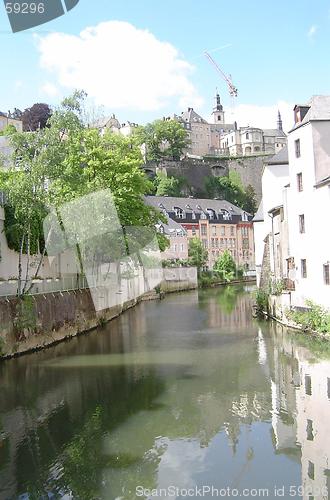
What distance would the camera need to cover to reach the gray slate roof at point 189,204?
79550 mm

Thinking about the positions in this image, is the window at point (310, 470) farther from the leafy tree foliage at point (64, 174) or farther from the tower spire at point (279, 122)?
the tower spire at point (279, 122)

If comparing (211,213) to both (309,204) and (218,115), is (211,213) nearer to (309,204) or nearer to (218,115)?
(309,204)

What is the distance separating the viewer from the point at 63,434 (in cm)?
1222

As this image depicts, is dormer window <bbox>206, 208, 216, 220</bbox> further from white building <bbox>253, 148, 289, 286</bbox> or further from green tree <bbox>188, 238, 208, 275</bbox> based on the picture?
white building <bbox>253, 148, 289, 286</bbox>

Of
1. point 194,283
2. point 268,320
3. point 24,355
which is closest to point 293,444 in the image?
point 24,355

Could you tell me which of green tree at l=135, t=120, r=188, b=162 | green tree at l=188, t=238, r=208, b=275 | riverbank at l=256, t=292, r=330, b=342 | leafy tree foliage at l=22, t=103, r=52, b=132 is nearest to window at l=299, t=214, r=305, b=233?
riverbank at l=256, t=292, r=330, b=342

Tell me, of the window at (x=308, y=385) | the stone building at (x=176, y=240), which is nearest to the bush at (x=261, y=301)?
the window at (x=308, y=385)

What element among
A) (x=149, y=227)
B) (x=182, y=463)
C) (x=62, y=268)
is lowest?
(x=182, y=463)

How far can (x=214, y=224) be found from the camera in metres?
84.4

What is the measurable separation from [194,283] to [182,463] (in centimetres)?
5964

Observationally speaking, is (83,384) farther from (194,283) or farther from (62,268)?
(194,283)

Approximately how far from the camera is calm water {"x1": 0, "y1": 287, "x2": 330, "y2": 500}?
9539 millimetres

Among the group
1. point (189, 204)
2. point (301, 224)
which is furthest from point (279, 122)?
point (301, 224)

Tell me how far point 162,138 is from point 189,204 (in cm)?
2735
